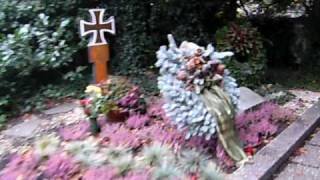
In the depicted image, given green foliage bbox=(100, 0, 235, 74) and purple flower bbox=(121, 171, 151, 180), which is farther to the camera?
green foliage bbox=(100, 0, 235, 74)

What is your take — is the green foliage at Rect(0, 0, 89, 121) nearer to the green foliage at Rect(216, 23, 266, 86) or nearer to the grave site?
the grave site

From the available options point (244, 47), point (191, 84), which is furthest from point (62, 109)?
point (244, 47)

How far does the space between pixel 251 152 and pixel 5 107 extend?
8.89ft

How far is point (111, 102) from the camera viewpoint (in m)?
4.23

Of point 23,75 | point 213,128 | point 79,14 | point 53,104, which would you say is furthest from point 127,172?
point 79,14

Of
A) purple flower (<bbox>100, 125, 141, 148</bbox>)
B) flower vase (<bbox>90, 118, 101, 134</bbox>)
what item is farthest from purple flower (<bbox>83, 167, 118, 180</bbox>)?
flower vase (<bbox>90, 118, 101, 134</bbox>)

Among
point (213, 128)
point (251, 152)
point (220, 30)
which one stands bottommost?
point (251, 152)

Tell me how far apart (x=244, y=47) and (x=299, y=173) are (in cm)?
293

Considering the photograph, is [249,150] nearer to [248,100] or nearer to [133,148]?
[133,148]

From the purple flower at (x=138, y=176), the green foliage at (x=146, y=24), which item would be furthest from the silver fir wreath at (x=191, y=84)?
the green foliage at (x=146, y=24)

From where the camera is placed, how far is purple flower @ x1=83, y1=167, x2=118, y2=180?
2.88 meters

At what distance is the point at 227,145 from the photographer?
3551mm

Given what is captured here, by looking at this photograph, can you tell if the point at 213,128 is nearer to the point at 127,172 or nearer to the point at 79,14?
the point at 127,172

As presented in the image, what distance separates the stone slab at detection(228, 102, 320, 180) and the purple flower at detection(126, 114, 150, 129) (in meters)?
1.08
